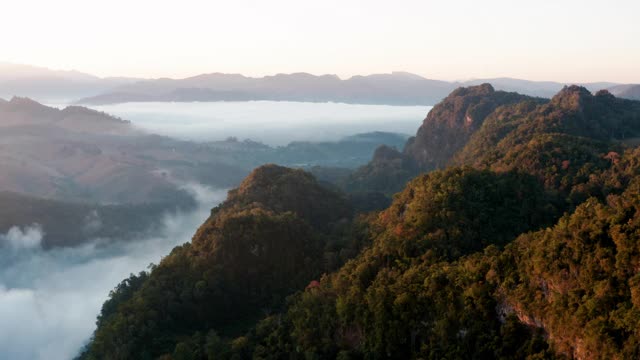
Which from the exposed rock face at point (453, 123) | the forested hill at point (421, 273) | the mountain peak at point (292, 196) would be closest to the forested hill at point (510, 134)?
the exposed rock face at point (453, 123)

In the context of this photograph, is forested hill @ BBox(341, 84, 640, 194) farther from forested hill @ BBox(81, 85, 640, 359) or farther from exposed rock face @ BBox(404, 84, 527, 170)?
forested hill @ BBox(81, 85, 640, 359)

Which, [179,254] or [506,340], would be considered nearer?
[506,340]

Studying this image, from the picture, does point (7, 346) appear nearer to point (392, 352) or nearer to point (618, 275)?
point (392, 352)

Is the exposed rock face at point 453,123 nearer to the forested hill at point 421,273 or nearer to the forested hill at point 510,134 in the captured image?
the forested hill at point 510,134

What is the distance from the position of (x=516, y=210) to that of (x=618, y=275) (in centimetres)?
2126

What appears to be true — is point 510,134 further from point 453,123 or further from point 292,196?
point 453,123

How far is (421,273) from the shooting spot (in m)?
30.5

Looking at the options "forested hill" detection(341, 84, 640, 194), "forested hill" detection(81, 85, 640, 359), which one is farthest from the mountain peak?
"forested hill" detection(341, 84, 640, 194)

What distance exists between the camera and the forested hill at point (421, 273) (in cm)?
2245

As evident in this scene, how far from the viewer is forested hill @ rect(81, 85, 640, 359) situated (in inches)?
884

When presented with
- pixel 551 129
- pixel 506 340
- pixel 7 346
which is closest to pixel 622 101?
pixel 551 129

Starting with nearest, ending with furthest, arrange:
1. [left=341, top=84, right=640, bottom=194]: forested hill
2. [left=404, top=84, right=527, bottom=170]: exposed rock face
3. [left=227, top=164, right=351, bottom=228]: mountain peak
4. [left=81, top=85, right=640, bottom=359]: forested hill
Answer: [left=81, top=85, right=640, bottom=359]: forested hill
[left=341, top=84, right=640, bottom=194]: forested hill
[left=227, top=164, right=351, bottom=228]: mountain peak
[left=404, top=84, right=527, bottom=170]: exposed rock face

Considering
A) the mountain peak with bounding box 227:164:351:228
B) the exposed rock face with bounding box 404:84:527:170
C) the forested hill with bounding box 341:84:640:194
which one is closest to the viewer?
the forested hill with bounding box 341:84:640:194

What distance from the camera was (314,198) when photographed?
2443 inches
